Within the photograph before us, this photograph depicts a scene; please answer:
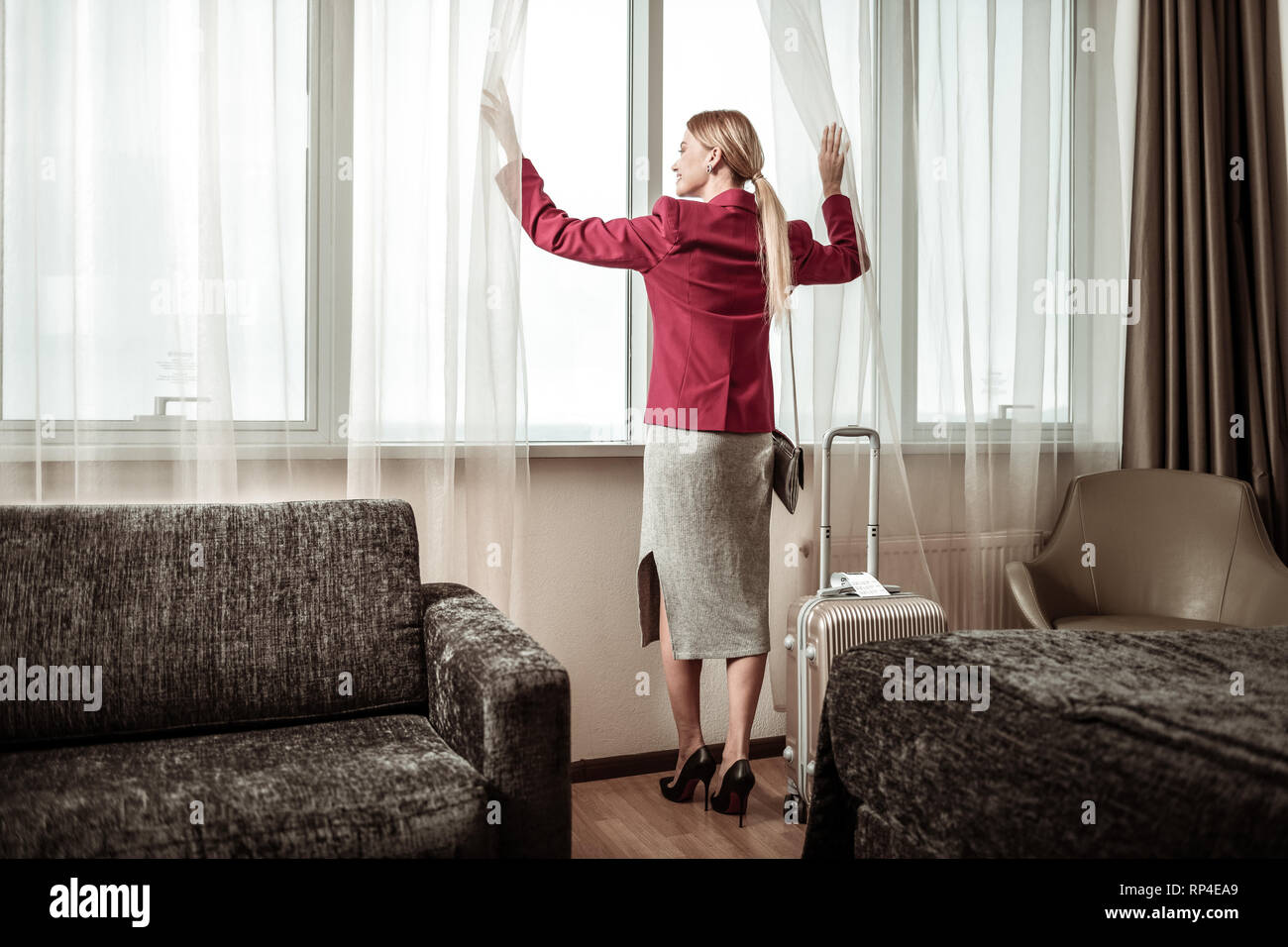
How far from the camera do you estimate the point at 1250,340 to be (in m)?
3.10

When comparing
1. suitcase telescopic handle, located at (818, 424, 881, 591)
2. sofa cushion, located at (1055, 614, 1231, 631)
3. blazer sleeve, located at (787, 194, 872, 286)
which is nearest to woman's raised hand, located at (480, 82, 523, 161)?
blazer sleeve, located at (787, 194, 872, 286)

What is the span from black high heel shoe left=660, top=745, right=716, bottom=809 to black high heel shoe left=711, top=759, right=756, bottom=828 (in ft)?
0.17

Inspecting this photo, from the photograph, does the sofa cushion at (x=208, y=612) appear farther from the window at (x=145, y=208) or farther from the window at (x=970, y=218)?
the window at (x=970, y=218)

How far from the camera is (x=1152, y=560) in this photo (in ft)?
9.35

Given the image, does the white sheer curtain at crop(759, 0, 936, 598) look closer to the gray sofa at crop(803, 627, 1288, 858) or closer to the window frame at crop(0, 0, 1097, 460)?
the window frame at crop(0, 0, 1097, 460)

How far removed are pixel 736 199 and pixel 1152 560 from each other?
165 centimetres

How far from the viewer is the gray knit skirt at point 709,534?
7.43 feet

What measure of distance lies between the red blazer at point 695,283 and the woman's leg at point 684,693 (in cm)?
50

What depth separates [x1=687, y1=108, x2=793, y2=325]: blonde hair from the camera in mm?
2293

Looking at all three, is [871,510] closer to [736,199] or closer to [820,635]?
[820,635]

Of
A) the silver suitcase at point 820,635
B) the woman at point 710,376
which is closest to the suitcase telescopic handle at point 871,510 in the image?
the silver suitcase at point 820,635

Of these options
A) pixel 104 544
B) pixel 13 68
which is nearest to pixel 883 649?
pixel 104 544
